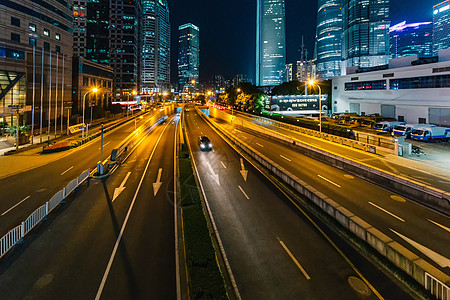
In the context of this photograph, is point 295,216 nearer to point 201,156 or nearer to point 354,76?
point 201,156

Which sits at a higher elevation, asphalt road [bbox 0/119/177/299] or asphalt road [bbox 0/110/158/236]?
asphalt road [bbox 0/110/158/236]

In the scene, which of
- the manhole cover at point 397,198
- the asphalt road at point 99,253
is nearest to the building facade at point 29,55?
the asphalt road at point 99,253

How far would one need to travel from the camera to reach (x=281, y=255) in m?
11.7

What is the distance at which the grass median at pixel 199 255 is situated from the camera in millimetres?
8916

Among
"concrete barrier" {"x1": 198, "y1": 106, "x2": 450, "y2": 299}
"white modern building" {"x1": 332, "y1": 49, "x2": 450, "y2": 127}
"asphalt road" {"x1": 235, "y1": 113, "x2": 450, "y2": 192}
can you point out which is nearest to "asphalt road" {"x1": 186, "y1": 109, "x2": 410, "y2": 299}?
"concrete barrier" {"x1": 198, "y1": 106, "x2": 450, "y2": 299}

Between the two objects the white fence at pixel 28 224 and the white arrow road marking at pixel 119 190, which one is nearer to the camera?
the white fence at pixel 28 224

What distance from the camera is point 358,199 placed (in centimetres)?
1836

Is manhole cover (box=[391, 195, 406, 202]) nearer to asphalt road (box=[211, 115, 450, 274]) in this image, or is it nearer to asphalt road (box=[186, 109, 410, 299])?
asphalt road (box=[211, 115, 450, 274])

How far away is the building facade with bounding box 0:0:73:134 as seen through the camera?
45656 millimetres

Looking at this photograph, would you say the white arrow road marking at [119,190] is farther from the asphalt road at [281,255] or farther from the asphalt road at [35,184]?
the asphalt road at [281,255]

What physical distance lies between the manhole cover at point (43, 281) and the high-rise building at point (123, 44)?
141780mm

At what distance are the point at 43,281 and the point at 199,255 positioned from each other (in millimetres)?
6421

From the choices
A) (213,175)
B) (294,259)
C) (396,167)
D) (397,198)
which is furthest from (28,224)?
(396,167)

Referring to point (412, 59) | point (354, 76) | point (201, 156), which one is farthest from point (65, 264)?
point (354, 76)
